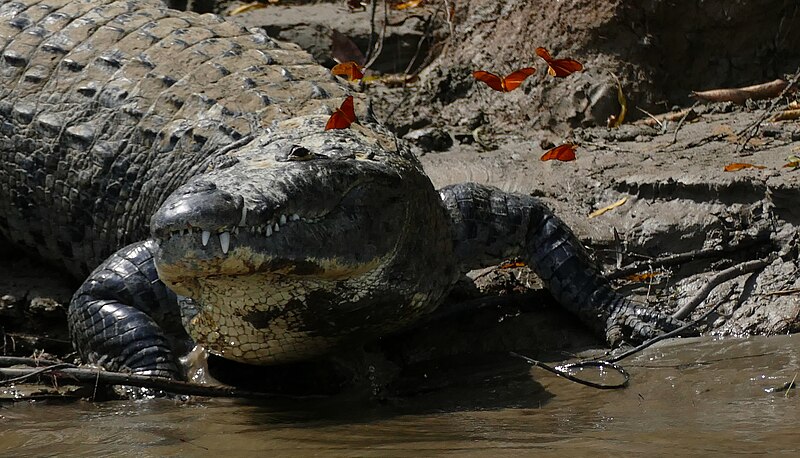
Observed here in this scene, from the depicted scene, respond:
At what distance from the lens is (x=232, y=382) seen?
507 cm

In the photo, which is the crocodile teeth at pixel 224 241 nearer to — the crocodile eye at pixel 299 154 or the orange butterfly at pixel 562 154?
the crocodile eye at pixel 299 154

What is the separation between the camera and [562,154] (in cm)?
653

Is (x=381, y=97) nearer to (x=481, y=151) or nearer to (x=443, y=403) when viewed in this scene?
(x=481, y=151)

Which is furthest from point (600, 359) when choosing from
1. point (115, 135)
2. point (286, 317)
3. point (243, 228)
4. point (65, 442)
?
point (115, 135)

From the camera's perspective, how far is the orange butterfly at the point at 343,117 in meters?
5.05

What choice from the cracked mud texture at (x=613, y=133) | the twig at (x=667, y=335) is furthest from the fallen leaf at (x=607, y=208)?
the twig at (x=667, y=335)

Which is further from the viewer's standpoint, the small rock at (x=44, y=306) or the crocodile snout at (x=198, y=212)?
the small rock at (x=44, y=306)

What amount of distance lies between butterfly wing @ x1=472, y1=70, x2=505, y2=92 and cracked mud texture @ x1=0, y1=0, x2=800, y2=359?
13 centimetres

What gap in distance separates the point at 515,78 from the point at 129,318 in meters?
3.10

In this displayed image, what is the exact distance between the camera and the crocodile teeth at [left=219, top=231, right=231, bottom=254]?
3779mm

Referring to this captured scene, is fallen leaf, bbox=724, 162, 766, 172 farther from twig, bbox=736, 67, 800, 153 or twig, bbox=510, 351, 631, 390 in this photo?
twig, bbox=510, 351, 631, 390

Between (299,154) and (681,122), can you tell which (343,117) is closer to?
(299,154)

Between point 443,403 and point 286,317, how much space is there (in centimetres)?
68

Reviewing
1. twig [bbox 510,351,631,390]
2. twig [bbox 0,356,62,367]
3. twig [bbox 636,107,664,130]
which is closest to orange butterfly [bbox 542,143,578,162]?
twig [bbox 636,107,664,130]
